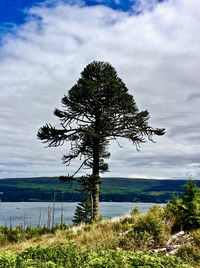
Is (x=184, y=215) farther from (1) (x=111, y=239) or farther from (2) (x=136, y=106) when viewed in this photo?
(2) (x=136, y=106)

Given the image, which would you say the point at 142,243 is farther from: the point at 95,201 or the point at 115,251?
the point at 95,201

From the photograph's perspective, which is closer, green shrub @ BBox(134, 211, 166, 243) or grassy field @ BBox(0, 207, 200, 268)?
grassy field @ BBox(0, 207, 200, 268)

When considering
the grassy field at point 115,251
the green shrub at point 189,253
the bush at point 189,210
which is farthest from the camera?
the bush at point 189,210

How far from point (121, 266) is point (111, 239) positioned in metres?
6.53

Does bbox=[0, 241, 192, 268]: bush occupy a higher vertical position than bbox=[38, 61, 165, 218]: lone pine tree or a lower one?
lower

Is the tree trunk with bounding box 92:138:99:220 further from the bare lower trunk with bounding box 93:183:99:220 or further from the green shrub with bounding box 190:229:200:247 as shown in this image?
the green shrub with bounding box 190:229:200:247

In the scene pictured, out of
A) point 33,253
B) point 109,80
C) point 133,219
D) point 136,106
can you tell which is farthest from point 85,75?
point 33,253

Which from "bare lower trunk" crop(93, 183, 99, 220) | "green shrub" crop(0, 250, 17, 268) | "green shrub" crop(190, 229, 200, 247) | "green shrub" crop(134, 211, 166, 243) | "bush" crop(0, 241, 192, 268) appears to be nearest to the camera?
"bush" crop(0, 241, 192, 268)

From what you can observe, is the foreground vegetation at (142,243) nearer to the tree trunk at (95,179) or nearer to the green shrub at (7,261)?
the green shrub at (7,261)

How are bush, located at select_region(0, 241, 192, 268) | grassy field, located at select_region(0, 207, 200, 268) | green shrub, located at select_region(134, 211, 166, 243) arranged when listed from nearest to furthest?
bush, located at select_region(0, 241, 192, 268) < grassy field, located at select_region(0, 207, 200, 268) < green shrub, located at select_region(134, 211, 166, 243)

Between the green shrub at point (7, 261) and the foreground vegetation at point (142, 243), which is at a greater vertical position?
the green shrub at point (7, 261)

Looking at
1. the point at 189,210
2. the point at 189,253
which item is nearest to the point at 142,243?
the point at 189,253

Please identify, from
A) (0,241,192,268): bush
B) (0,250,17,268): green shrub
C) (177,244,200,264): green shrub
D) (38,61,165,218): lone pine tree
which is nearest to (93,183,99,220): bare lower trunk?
(38,61,165,218): lone pine tree

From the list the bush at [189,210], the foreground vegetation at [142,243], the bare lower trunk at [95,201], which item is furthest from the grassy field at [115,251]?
the bare lower trunk at [95,201]
